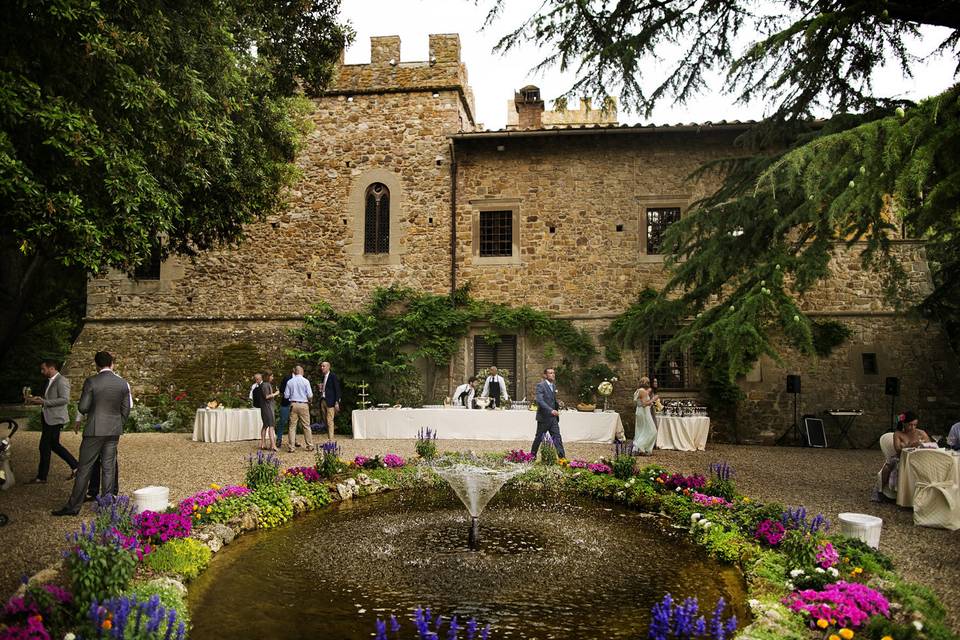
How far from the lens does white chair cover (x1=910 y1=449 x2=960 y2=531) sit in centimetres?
643

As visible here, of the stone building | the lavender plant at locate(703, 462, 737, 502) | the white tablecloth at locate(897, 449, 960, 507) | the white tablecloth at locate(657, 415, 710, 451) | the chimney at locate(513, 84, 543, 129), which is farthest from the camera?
the chimney at locate(513, 84, 543, 129)

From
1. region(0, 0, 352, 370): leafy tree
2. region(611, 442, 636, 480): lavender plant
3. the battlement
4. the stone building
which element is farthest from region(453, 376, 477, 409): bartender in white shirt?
the battlement

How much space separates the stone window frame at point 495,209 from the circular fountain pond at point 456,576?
870cm

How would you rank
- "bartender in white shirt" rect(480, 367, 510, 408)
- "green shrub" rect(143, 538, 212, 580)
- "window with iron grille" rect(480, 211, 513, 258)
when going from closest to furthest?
"green shrub" rect(143, 538, 212, 580), "bartender in white shirt" rect(480, 367, 510, 408), "window with iron grille" rect(480, 211, 513, 258)

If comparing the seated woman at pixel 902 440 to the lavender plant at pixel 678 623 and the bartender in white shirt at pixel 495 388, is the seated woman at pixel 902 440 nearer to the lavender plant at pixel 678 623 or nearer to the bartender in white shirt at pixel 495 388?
the lavender plant at pixel 678 623

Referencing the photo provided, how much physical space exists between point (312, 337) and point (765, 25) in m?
11.1

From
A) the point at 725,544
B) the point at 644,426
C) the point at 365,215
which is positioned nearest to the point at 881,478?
the point at 725,544

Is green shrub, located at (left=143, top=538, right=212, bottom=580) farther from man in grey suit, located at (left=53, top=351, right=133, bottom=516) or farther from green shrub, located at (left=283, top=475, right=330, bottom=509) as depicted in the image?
green shrub, located at (left=283, top=475, right=330, bottom=509)

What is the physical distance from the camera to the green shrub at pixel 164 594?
396cm

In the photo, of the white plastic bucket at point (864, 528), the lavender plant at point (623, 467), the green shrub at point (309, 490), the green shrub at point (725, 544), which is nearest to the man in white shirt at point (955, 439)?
the white plastic bucket at point (864, 528)

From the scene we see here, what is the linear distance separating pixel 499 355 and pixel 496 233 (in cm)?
289

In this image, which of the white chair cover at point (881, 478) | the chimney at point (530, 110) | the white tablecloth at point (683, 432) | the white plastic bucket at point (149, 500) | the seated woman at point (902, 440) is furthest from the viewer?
the chimney at point (530, 110)

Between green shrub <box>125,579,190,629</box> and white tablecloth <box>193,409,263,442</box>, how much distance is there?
28.1ft

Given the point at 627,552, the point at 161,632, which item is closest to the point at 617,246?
the point at 627,552
